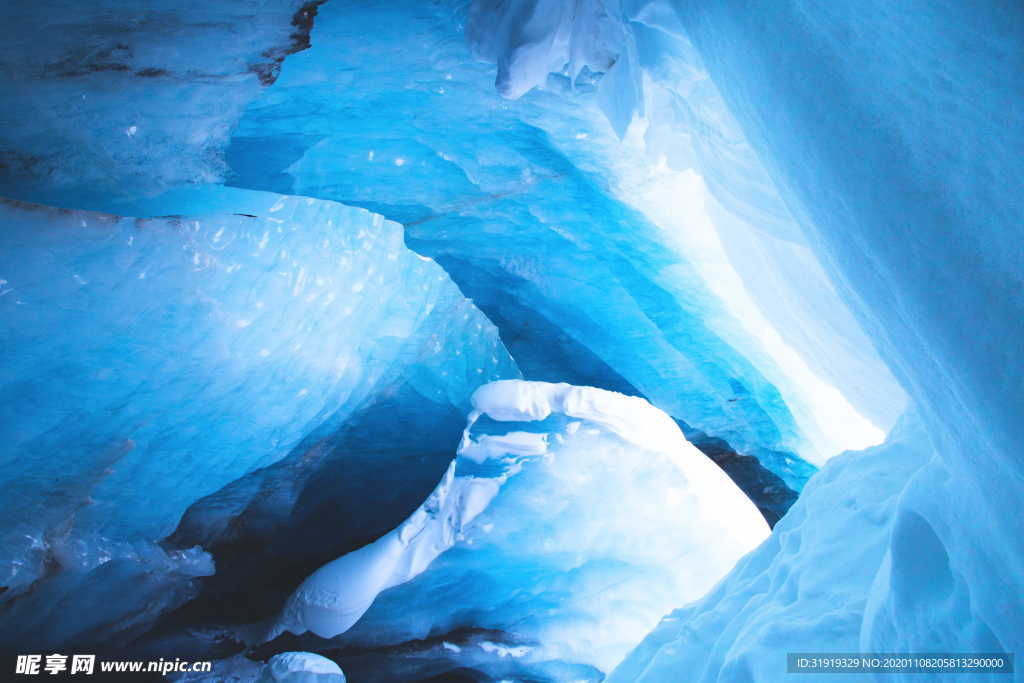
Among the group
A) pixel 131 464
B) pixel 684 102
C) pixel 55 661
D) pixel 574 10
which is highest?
pixel 574 10

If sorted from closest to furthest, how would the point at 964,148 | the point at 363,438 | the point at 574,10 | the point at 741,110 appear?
the point at 964,148 < the point at 741,110 < the point at 574,10 < the point at 363,438

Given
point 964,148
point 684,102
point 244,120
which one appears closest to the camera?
point 964,148

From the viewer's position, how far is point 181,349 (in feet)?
11.4

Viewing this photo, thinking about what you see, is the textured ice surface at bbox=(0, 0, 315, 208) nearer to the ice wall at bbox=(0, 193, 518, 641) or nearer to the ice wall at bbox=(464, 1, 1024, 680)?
the ice wall at bbox=(0, 193, 518, 641)

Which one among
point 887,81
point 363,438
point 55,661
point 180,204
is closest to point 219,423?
point 363,438

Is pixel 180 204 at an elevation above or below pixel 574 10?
below

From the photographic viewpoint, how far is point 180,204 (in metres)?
3.51

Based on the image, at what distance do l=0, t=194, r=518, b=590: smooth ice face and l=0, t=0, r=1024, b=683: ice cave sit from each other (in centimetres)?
2

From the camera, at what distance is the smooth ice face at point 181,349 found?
9.78 ft

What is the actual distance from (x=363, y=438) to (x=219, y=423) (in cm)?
108

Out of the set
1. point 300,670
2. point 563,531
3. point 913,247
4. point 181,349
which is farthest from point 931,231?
point 300,670

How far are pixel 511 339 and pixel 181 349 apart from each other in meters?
2.31

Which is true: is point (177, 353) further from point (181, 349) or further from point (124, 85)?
point (124, 85)

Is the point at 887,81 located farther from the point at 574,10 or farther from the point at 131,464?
the point at 131,464
